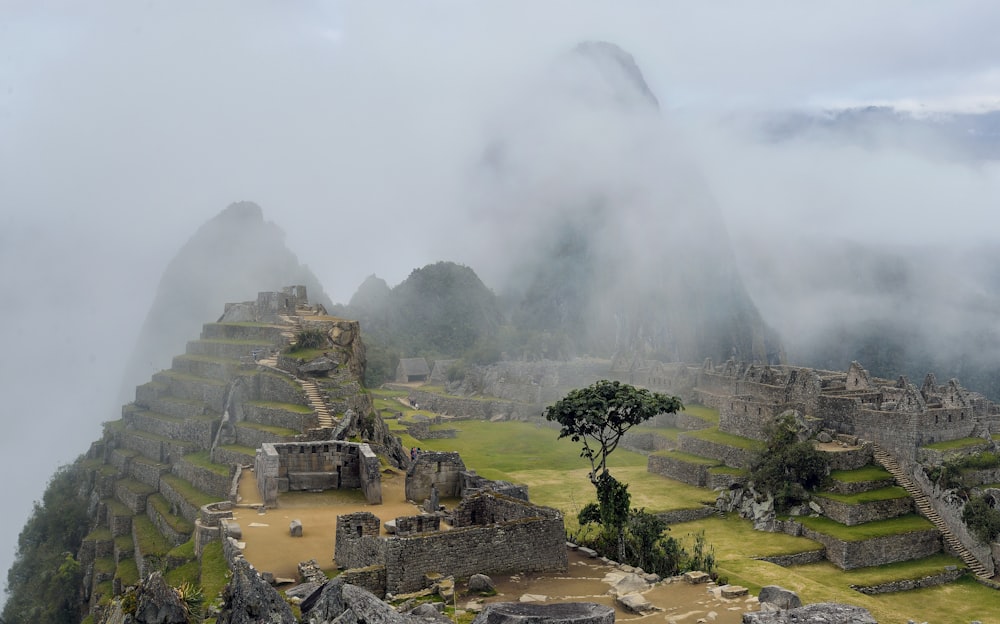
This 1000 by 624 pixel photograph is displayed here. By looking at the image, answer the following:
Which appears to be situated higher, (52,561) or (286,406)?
(286,406)

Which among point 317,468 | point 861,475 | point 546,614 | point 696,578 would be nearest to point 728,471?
point 861,475

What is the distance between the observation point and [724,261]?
383 ft

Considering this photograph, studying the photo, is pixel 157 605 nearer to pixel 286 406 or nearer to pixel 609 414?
pixel 609 414

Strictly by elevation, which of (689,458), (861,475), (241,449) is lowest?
(689,458)

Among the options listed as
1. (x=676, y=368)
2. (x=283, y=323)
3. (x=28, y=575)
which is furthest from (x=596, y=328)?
Result: (x=28, y=575)

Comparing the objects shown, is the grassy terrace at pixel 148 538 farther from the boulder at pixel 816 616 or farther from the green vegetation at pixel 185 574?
the boulder at pixel 816 616

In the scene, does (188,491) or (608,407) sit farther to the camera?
(188,491)

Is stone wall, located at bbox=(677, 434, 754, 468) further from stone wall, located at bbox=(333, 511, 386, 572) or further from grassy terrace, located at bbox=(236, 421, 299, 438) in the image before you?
stone wall, located at bbox=(333, 511, 386, 572)

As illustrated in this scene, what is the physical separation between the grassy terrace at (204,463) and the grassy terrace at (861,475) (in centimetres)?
2191

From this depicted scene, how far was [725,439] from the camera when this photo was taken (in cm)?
4088

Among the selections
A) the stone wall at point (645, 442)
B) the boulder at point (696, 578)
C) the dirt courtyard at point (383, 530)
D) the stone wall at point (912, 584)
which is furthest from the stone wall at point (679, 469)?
the boulder at point (696, 578)

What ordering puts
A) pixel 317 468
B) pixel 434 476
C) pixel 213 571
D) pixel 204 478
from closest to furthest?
1. pixel 213 571
2. pixel 434 476
3. pixel 317 468
4. pixel 204 478

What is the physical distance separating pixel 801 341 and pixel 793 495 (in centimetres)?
4912

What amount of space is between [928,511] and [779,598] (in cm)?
2200
